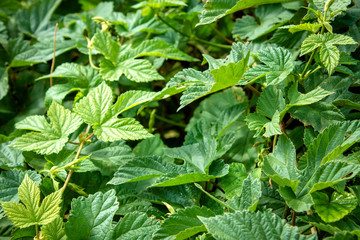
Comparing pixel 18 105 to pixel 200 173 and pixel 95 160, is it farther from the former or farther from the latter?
pixel 200 173

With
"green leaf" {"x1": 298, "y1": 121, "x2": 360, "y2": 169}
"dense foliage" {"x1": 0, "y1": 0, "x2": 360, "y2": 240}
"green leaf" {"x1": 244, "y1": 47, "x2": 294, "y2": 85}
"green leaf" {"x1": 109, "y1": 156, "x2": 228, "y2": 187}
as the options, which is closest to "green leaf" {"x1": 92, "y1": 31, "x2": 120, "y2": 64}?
"dense foliage" {"x1": 0, "y1": 0, "x2": 360, "y2": 240}

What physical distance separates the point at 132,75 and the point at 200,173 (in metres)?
0.47

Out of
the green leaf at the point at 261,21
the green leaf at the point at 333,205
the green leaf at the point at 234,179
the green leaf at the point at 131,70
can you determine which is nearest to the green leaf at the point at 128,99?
the green leaf at the point at 131,70

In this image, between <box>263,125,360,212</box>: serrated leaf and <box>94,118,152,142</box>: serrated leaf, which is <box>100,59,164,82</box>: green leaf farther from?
<box>263,125,360,212</box>: serrated leaf

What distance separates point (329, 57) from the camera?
839 mm

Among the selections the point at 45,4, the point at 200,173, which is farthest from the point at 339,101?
the point at 45,4

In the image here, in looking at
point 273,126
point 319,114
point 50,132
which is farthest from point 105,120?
point 319,114

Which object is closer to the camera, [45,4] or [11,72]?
[11,72]

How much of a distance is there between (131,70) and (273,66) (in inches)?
21.0

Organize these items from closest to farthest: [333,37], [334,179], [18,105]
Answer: [334,179]
[333,37]
[18,105]

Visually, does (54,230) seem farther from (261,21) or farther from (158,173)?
(261,21)

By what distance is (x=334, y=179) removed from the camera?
0.72 metres

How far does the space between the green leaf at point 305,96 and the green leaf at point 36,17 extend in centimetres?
128

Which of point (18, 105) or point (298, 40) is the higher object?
point (298, 40)
